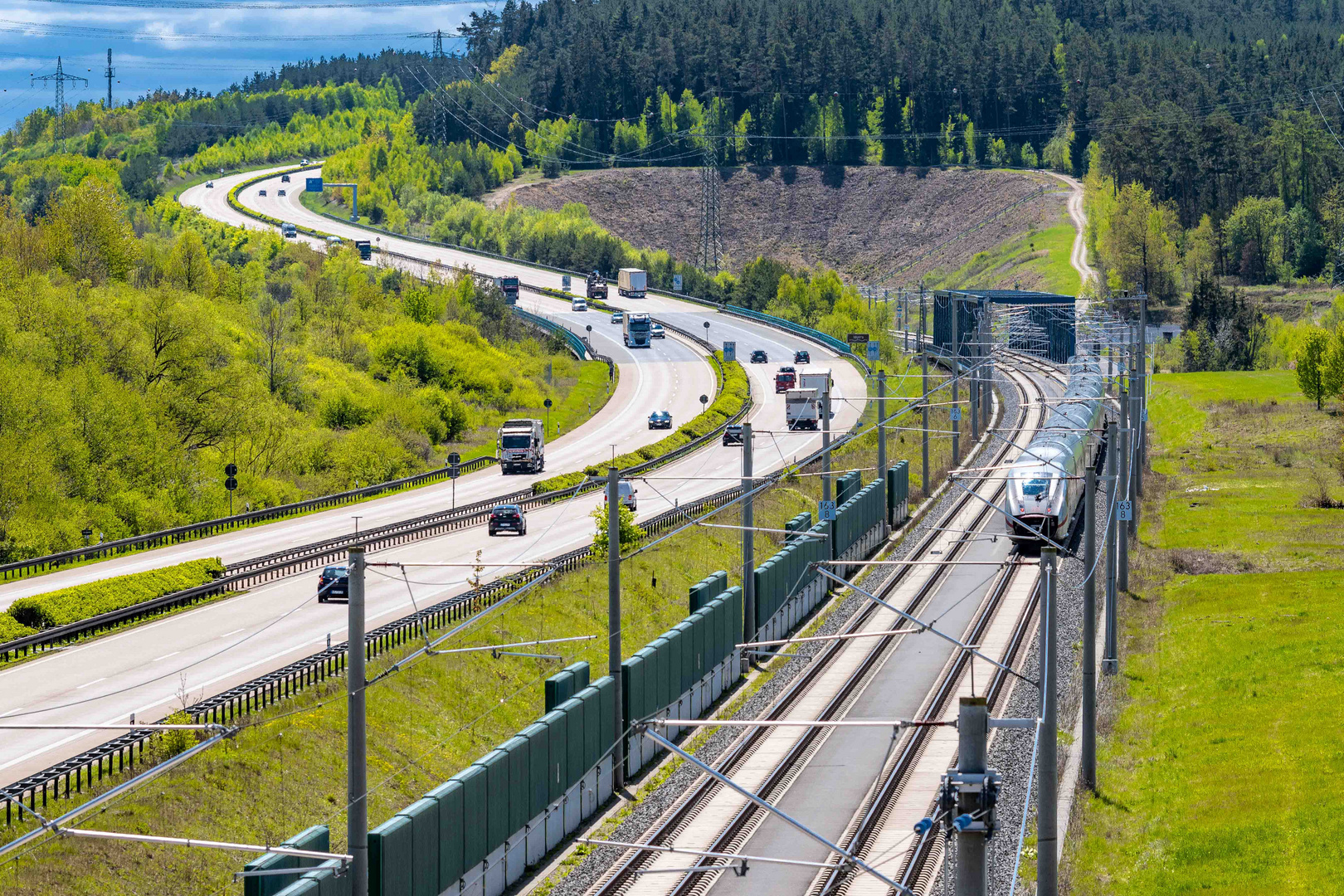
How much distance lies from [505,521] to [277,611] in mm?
16072

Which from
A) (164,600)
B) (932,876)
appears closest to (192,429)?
(164,600)

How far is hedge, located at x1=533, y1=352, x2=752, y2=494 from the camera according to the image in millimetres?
72250

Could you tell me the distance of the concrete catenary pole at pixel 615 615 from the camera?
3017cm

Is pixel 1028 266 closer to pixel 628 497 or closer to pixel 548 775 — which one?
pixel 628 497

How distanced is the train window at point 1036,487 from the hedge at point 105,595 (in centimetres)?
2809

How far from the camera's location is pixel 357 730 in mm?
20344

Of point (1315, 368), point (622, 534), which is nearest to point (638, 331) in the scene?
point (1315, 368)

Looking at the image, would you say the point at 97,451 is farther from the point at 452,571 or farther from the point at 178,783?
the point at 178,783

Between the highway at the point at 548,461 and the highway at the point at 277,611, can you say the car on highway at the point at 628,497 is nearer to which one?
the highway at the point at 277,611

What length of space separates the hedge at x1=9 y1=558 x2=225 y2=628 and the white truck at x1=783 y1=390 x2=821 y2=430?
47.8m

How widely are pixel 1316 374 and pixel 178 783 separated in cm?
8786

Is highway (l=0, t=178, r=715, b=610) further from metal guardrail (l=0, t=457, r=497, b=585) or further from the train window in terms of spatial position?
the train window

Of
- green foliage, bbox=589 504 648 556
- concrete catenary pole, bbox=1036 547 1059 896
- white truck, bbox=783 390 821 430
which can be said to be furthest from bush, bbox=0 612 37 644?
white truck, bbox=783 390 821 430

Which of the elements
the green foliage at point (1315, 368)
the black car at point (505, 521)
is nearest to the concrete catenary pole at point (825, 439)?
the black car at point (505, 521)
